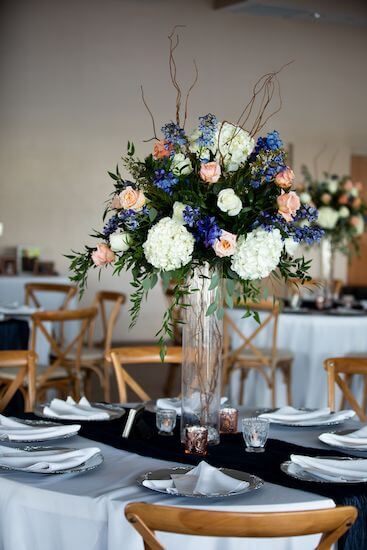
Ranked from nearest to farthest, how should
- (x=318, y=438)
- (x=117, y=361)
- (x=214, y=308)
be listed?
(x=214, y=308)
(x=318, y=438)
(x=117, y=361)

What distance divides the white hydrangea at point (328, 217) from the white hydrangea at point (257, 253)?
187 inches

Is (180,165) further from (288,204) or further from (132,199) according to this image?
(288,204)

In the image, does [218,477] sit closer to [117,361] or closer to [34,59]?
[117,361]

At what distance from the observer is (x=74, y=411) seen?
10.6 feet

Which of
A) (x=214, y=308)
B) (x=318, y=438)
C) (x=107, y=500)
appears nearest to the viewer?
(x=107, y=500)

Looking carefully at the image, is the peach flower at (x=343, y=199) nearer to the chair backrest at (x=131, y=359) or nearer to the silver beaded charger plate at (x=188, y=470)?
the chair backrest at (x=131, y=359)

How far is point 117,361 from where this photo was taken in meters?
3.85

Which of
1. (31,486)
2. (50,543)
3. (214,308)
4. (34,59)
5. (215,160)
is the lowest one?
(50,543)

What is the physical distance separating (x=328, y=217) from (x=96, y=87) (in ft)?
16.3

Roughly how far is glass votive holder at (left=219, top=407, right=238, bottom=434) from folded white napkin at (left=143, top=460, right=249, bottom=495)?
2.01 ft

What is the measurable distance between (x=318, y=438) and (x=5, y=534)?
3.51 ft

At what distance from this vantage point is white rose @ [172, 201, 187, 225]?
266 centimetres

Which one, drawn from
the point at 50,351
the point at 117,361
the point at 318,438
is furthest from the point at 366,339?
the point at 318,438

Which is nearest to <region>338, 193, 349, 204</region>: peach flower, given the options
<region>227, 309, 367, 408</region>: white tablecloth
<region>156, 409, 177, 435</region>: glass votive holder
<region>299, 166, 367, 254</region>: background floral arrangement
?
<region>299, 166, 367, 254</region>: background floral arrangement
